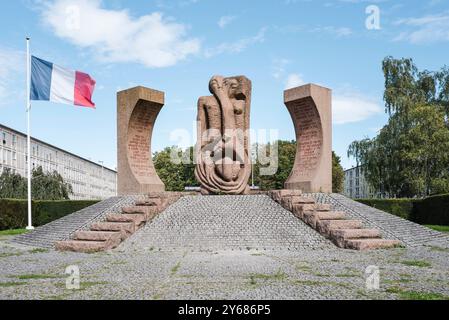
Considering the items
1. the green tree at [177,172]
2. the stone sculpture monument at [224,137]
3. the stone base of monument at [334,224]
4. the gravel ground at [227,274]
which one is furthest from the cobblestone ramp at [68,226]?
the green tree at [177,172]

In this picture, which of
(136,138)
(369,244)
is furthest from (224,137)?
(369,244)

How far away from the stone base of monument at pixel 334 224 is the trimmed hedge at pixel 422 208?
9761 mm

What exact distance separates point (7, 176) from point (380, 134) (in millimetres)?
27583

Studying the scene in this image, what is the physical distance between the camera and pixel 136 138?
63.2ft

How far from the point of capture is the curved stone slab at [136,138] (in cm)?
1850

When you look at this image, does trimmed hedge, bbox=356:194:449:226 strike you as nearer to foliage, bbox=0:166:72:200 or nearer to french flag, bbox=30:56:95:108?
french flag, bbox=30:56:95:108

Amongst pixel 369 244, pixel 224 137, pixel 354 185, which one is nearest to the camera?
pixel 369 244

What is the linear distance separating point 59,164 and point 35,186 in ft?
116

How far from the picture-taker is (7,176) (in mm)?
33094

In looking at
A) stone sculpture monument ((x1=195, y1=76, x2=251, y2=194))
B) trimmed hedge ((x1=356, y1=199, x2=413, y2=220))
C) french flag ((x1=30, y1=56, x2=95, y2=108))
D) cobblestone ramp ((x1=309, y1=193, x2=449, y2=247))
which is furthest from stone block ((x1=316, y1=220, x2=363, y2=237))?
french flag ((x1=30, y1=56, x2=95, y2=108))

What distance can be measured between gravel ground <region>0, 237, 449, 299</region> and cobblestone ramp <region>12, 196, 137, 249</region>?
218 cm

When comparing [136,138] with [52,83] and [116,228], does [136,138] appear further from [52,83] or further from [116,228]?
[116,228]

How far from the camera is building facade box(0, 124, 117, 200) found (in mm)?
53094

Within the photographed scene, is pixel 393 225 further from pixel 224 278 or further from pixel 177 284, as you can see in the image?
pixel 177 284
